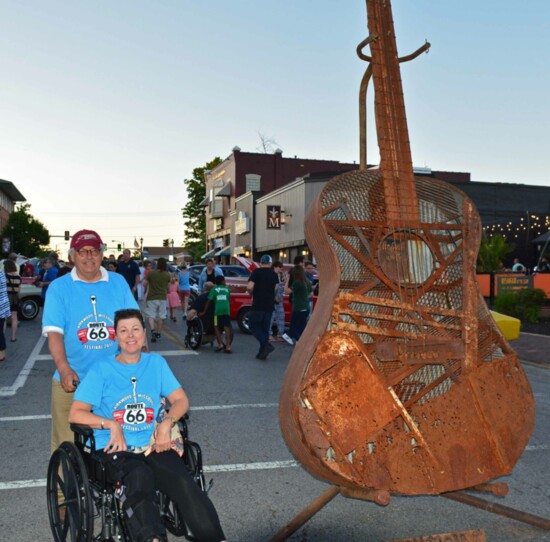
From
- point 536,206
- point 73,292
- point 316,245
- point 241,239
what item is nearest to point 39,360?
point 73,292

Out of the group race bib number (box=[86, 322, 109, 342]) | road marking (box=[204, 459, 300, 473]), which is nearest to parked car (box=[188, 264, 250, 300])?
road marking (box=[204, 459, 300, 473])

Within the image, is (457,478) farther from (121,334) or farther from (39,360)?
(39,360)

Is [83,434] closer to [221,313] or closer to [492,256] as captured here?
[221,313]

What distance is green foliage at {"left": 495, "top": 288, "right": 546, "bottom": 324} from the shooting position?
57.9 ft

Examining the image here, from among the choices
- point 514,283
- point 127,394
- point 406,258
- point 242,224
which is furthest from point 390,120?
point 242,224

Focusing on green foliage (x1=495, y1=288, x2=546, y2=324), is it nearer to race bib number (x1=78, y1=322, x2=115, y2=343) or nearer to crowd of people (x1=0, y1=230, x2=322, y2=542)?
crowd of people (x1=0, y1=230, x2=322, y2=542)

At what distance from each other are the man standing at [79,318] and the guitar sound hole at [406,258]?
1.72 metres

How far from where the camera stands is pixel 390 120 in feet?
12.9

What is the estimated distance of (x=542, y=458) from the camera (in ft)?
18.9

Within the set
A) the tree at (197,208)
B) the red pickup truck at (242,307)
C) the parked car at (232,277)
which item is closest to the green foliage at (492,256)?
the parked car at (232,277)

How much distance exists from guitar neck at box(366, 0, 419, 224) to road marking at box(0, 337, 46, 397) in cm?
660

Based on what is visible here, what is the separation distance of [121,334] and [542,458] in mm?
4056

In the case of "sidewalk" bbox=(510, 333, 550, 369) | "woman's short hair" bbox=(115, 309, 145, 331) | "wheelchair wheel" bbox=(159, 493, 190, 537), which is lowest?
"sidewalk" bbox=(510, 333, 550, 369)

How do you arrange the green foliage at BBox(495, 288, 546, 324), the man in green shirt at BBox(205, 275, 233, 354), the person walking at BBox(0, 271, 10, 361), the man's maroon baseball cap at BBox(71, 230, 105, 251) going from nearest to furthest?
1. the man's maroon baseball cap at BBox(71, 230, 105, 251)
2. the person walking at BBox(0, 271, 10, 361)
3. the man in green shirt at BBox(205, 275, 233, 354)
4. the green foliage at BBox(495, 288, 546, 324)
